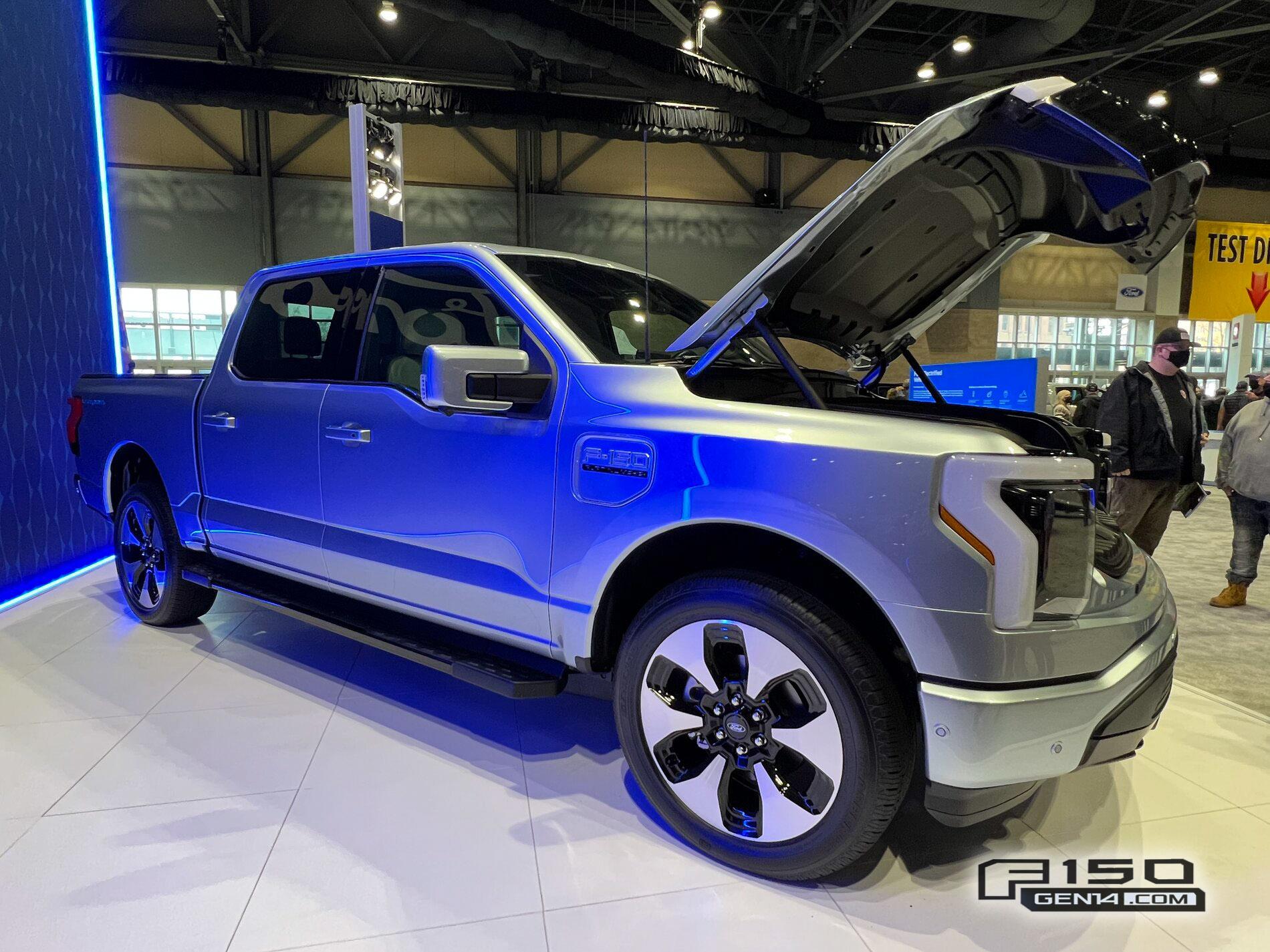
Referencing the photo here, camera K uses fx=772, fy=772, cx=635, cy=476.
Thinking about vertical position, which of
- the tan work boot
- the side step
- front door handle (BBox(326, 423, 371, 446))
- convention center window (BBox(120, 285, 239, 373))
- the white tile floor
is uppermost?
convention center window (BBox(120, 285, 239, 373))

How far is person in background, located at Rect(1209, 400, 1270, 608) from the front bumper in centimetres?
390

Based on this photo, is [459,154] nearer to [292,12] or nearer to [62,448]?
[292,12]

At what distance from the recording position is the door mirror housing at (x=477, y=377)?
6.57 ft

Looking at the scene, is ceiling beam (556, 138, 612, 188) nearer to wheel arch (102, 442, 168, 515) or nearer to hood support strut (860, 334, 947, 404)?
wheel arch (102, 442, 168, 515)

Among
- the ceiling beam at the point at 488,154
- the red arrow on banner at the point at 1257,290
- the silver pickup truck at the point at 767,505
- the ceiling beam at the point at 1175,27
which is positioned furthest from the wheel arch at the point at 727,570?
the red arrow on banner at the point at 1257,290

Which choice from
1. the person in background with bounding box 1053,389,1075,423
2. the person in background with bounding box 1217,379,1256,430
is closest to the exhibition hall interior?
the person in background with bounding box 1053,389,1075,423

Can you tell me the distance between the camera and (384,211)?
6.26 metres

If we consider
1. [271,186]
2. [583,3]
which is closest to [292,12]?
[271,186]

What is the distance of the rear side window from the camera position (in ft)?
9.69

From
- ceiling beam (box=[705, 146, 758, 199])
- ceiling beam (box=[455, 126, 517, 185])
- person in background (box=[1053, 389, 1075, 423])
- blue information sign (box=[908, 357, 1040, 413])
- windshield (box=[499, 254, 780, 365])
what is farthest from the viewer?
ceiling beam (box=[705, 146, 758, 199])

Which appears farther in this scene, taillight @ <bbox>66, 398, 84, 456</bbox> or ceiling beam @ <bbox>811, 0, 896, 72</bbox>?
ceiling beam @ <bbox>811, 0, 896, 72</bbox>

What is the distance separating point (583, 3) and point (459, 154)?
4.37 meters

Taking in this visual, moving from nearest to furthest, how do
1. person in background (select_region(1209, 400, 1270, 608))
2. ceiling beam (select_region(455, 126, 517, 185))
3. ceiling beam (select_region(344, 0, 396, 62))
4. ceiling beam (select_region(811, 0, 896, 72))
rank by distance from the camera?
person in background (select_region(1209, 400, 1270, 608)) → ceiling beam (select_region(811, 0, 896, 72)) → ceiling beam (select_region(344, 0, 396, 62)) → ceiling beam (select_region(455, 126, 517, 185))

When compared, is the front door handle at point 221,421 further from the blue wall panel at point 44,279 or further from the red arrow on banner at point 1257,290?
the red arrow on banner at point 1257,290
